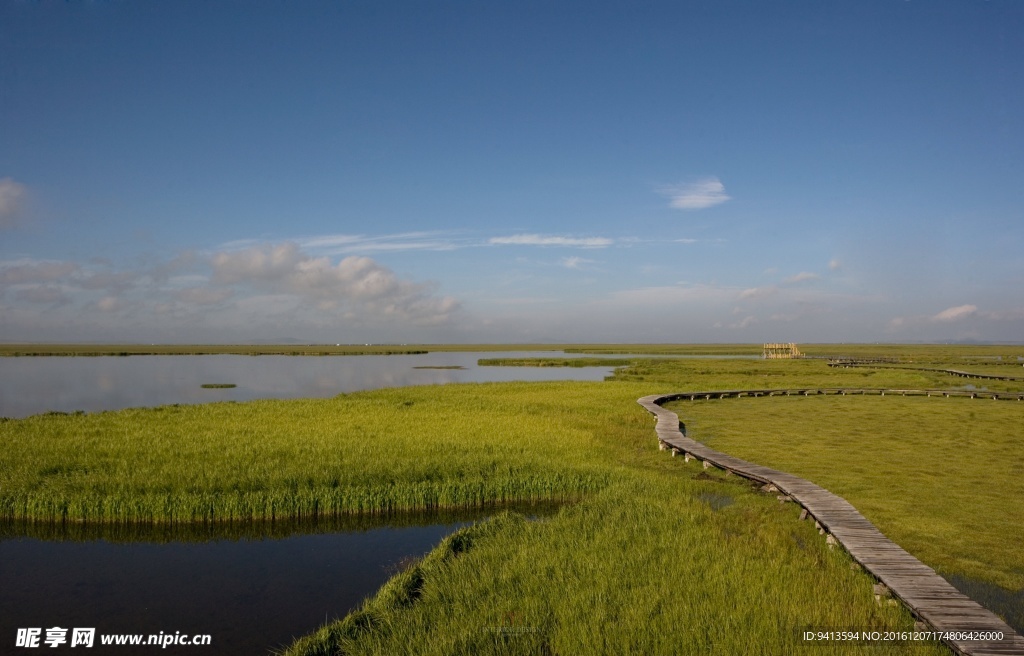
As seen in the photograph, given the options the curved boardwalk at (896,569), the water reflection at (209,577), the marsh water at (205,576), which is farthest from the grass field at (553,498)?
the water reflection at (209,577)

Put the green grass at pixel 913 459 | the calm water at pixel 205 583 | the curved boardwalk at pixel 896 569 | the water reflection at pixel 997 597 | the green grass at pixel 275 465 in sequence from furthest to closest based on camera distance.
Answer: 1. the green grass at pixel 275 465
2. the green grass at pixel 913 459
3. the calm water at pixel 205 583
4. the water reflection at pixel 997 597
5. the curved boardwalk at pixel 896 569

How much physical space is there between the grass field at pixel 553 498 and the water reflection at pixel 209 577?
1089 millimetres

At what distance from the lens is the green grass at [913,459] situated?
1167 centimetres

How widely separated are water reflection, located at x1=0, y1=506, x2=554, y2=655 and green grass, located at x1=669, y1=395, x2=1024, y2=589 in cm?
1049

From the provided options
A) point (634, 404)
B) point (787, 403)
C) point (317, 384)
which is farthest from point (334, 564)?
point (317, 384)

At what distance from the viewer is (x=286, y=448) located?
19812mm

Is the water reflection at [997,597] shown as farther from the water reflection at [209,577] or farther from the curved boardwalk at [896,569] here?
the water reflection at [209,577]

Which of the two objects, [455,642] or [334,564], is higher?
[455,642]

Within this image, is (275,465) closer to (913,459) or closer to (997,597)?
(997,597)

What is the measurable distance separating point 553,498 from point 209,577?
8650mm

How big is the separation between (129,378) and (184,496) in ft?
188

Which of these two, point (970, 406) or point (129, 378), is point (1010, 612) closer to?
point (970, 406)

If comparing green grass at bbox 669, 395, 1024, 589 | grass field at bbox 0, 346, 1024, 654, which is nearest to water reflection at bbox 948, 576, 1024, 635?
green grass at bbox 669, 395, 1024, 589

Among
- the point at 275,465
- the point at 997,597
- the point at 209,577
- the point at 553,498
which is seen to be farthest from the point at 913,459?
the point at 209,577
